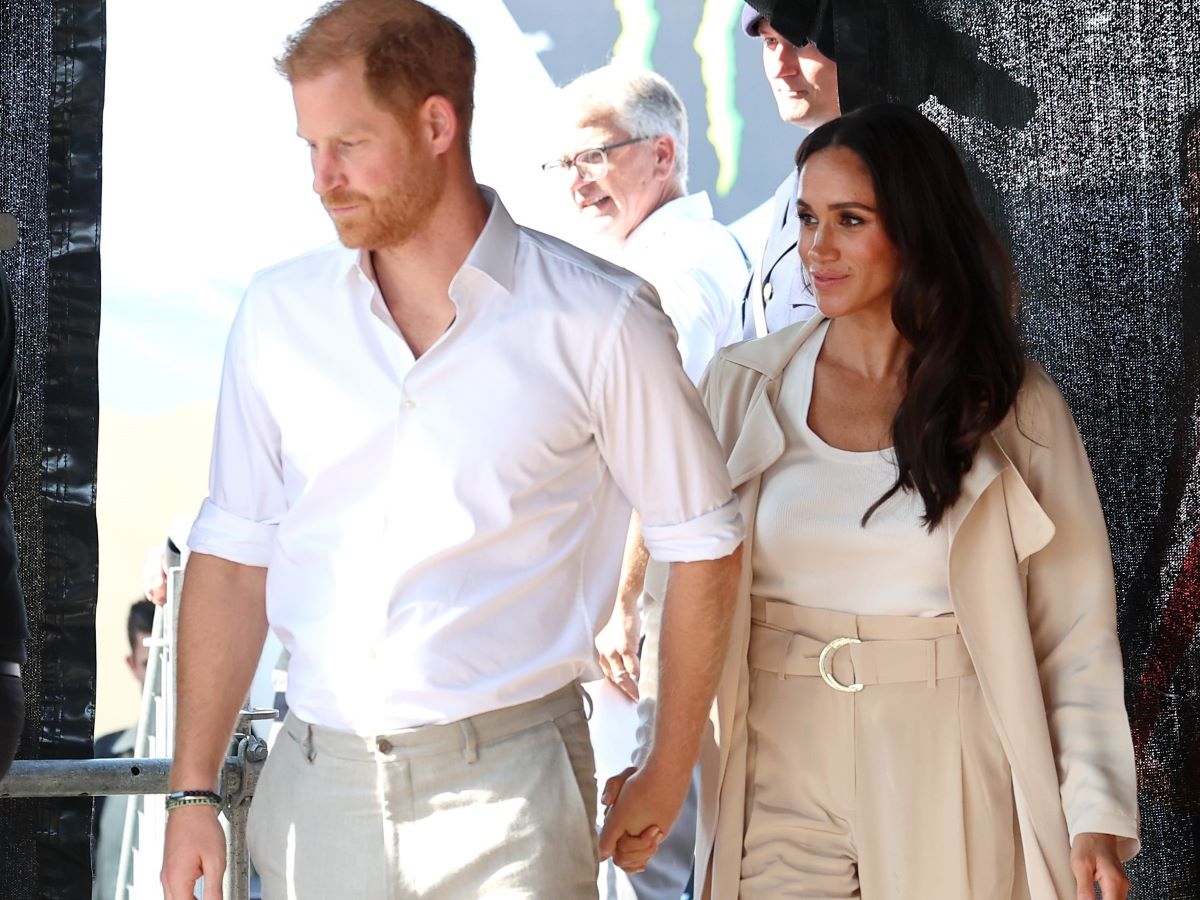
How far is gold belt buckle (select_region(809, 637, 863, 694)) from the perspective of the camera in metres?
2.41

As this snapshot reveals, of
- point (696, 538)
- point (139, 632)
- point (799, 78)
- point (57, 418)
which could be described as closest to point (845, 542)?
point (696, 538)

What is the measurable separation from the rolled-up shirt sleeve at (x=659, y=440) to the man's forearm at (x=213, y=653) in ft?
1.82

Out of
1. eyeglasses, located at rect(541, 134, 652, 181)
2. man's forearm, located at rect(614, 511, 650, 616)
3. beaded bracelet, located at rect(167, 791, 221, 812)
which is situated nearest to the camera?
beaded bracelet, located at rect(167, 791, 221, 812)

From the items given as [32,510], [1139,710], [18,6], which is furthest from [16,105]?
[1139,710]

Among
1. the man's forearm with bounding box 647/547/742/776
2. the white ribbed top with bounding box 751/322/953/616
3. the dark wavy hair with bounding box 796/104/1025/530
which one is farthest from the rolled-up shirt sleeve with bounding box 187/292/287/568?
the dark wavy hair with bounding box 796/104/1025/530

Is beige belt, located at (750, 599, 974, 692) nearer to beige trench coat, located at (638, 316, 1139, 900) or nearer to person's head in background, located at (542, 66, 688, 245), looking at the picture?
beige trench coat, located at (638, 316, 1139, 900)

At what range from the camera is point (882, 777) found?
2383 millimetres

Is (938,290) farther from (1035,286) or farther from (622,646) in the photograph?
(622,646)

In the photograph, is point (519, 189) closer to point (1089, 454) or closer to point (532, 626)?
point (1089, 454)

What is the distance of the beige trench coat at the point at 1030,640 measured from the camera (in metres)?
2.39

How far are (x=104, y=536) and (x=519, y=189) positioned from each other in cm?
312

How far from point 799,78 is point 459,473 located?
2191 millimetres

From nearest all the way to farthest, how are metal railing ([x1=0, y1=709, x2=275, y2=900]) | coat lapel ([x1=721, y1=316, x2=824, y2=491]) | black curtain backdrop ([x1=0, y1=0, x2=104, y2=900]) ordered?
coat lapel ([x1=721, y1=316, x2=824, y2=491]) < metal railing ([x1=0, y1=709, x2=275, y2=900]) < black curtain backdrop ([x1=0, y1=0, x2=104, y2=900])

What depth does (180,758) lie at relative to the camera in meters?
2.10
